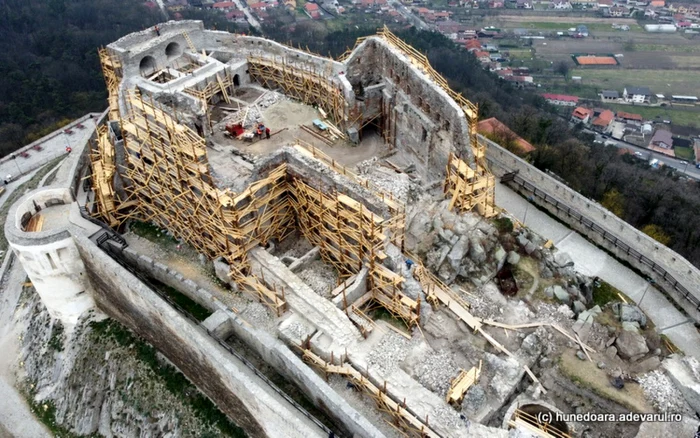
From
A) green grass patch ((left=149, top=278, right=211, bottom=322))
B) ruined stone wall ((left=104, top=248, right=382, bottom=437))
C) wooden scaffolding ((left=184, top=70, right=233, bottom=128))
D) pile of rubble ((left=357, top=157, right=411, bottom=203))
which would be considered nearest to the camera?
ruined stone wall ((left=104, top=248, right=382, bottom=437))

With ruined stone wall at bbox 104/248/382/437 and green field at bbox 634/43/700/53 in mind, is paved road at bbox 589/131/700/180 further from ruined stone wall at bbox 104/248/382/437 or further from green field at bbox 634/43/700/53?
ruined stone wall at bbox 104/248/382/437

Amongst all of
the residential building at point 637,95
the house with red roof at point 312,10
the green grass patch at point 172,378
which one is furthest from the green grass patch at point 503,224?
the house with red roof at point 312,10

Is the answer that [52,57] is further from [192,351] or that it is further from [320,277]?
[192,351]

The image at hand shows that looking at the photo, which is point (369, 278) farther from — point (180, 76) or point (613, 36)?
point (613, 36)

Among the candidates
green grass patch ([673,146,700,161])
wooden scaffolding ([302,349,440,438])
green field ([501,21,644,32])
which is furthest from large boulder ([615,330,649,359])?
green field ([501,21,644,32])

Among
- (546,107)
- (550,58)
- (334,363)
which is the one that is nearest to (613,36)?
(550,58)

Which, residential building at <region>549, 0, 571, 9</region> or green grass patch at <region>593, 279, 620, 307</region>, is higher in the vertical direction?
green grass patch at <region>593, 279, 620, 307</region>
